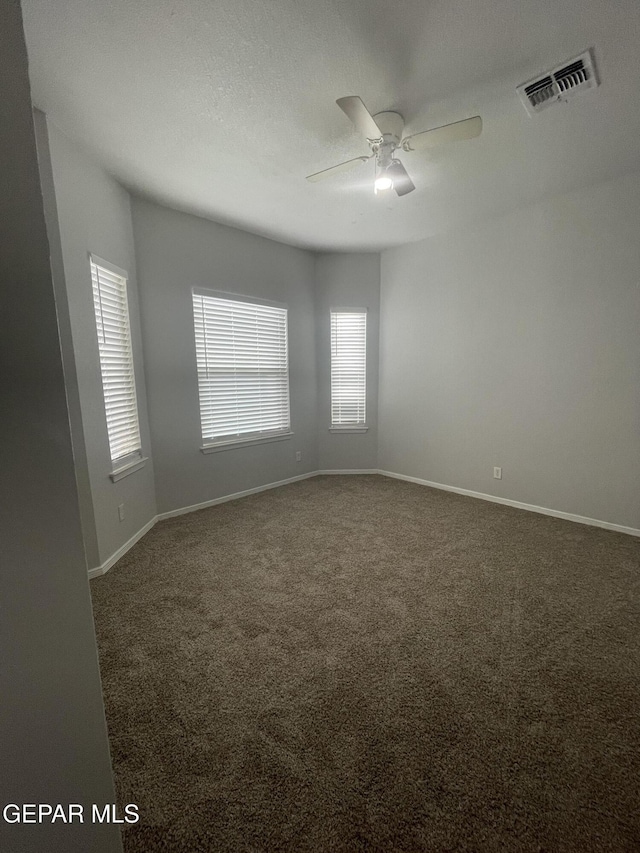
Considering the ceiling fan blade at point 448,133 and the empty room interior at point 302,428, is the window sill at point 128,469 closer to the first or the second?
the empty room interior at point 302,428

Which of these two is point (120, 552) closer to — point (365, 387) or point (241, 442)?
point (241, 442)

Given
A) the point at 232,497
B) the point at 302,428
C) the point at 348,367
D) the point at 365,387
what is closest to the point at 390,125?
the point at 348,367

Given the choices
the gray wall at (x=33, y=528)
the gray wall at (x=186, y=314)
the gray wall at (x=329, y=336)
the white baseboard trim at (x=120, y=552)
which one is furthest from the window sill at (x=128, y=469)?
the gray wall at (x=329, y=336)

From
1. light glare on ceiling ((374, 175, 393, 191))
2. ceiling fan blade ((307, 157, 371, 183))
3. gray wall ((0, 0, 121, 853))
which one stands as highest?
ceiling fan blade ((307, 157, 371, 183))

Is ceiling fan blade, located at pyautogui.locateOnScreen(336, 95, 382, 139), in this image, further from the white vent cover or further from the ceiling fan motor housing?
the white vent cover

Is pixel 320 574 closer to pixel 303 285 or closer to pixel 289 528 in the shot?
pixel 289 528

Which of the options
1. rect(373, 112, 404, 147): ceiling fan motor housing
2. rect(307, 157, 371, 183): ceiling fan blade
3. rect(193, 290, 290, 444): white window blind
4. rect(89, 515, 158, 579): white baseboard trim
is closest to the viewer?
rect(373, 112, 404, 147): ceiling fan motor housing

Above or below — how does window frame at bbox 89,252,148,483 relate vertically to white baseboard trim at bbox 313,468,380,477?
above

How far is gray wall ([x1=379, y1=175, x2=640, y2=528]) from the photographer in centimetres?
282

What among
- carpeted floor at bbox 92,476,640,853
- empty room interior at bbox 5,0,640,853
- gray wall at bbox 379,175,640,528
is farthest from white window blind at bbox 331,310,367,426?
carpeted floor at bbox 92,476,640,853

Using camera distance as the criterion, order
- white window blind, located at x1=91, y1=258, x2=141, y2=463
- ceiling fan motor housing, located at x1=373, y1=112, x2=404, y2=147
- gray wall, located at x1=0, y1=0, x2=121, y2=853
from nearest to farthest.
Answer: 1. gray wall, located at x1=0, y1=0, x2=121, y2=853
2. ceiling fan motor housing, located at x1=373, y1=112, x2=404, y2=147
3. white window blind, located at x1=91, y1=258, x2=141, y2=463

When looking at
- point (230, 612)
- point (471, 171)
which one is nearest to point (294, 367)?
point (471, 171)

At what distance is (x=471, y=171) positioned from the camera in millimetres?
2572

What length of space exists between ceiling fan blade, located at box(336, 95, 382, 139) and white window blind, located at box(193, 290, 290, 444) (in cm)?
220
